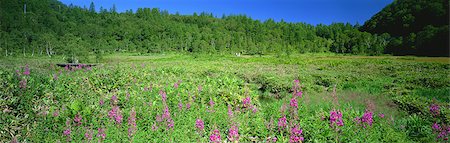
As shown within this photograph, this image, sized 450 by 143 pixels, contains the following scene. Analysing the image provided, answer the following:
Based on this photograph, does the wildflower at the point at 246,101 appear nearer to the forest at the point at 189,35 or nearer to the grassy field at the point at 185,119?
the grassy field at the point at 185,119

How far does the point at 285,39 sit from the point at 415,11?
73.6 meters

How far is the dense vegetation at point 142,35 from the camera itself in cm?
8119

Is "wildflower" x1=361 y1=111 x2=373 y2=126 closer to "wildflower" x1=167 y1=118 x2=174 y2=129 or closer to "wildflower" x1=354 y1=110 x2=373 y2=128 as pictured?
"wildflower" x1=354 y1=110 x2=373 y2=128

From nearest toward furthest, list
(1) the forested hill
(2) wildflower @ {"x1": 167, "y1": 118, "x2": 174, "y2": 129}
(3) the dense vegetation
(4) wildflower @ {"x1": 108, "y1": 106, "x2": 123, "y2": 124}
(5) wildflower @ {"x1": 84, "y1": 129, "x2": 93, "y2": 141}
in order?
(5) wildflower @ {"x1": 84, "y1": 129, "x2": 93, "y2": 141} < (2) wildflower @ {"x1": 167, "y1": 118, "x2": 174, "y2": 129} < (4) wildflower @ {"x1": 108, "y1": 106, "x2": 123, "y2": 124} < (1) the forested hill < (3) the dense vegetation

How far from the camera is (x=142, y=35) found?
426 feet

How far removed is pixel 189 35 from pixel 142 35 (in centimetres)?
2228

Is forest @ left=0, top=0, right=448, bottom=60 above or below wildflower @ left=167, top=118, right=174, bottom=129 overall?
above

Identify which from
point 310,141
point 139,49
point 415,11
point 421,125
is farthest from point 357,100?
point 139,49

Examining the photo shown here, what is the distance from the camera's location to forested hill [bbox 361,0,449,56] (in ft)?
127

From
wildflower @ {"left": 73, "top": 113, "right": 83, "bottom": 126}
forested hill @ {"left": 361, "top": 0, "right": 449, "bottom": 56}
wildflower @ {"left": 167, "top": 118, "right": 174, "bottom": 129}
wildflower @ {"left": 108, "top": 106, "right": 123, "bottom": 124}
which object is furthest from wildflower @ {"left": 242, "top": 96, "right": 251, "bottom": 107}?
forested hill @ {"left": 361, "top": 0, "right": 449, "bottom": 56}

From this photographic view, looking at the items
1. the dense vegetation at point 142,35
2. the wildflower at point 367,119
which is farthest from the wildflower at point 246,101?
the dense vegetation at point 142,35

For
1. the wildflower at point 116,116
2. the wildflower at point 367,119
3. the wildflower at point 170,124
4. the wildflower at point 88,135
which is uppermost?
the wildflower at point 367,119

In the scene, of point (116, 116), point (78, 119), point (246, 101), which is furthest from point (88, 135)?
point (246, 101)

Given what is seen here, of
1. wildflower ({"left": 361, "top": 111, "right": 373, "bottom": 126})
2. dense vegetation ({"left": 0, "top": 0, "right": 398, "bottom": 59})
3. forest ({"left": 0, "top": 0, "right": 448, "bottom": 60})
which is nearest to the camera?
wildflower ({"left": 361, "top": 111, "right": 373, "bottom": 126})
